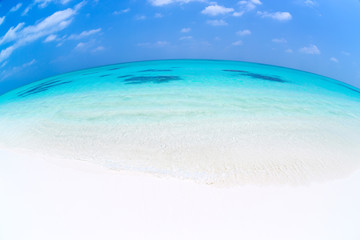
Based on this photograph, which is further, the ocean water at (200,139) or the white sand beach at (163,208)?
the ocean water at (200,139)

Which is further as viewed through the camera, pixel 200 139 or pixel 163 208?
pixel 200 139

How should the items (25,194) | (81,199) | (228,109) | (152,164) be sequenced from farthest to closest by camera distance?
(228,109) < (152,164) < (25,194) < (81,199)

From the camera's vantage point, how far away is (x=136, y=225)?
1.84 metres

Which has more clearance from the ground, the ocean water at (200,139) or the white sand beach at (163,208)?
the ocean water at (200,139)

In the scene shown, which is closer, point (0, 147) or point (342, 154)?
point (342, 154)

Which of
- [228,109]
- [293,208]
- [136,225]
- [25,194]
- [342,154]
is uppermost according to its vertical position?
[228,109]

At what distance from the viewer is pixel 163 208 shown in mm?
2037

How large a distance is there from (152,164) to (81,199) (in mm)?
1091

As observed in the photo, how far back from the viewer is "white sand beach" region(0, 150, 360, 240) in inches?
70.7

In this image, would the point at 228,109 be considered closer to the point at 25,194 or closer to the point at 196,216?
the point at 196,216

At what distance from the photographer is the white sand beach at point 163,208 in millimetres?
1795

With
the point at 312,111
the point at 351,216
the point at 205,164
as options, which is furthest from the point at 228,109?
the point at 351,216

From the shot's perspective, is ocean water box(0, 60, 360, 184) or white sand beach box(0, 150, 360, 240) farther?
ocean water box(0, 60, 360, 184)

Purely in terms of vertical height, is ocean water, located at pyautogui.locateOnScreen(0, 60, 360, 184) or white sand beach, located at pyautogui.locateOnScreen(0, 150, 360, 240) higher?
ocean water, located at pyautogui.locateOnScreen(0, 60, 360, 184)
